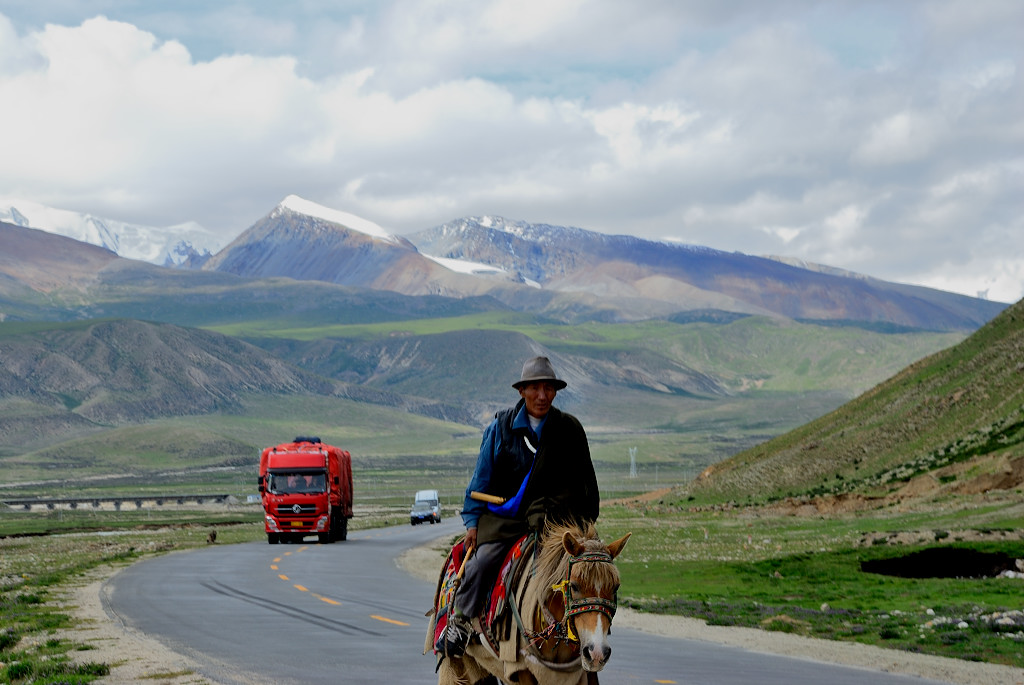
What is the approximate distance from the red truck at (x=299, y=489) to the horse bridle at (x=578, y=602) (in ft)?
148

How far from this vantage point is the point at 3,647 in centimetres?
1919

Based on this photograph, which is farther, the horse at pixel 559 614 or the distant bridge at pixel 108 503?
the distant bridge at pixel 108 503

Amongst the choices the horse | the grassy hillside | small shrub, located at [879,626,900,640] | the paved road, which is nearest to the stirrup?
the horse

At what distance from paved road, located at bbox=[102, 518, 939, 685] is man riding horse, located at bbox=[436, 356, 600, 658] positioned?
5.83 m

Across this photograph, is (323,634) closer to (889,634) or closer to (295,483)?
(889,634)

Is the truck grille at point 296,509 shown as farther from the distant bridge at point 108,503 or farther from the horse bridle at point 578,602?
the distant bridge at point 108,503

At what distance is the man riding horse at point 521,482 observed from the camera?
1023 centimetres

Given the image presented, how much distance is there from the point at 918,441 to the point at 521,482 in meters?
75.0

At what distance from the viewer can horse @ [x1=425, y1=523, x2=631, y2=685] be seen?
9.10 m

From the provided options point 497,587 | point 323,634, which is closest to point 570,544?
point 497,587

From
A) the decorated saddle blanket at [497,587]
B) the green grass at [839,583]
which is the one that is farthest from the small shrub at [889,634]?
the decorated saddle blanket at [497,587]

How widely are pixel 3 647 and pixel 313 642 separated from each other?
15.2 ft

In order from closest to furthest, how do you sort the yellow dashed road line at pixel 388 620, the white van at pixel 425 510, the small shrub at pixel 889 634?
the small shrub at pixel 889 634 < the yellow dashed road line at pixel 388 620 < the white van at pixel 425 510

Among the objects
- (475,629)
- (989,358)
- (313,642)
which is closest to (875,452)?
(989,358)
